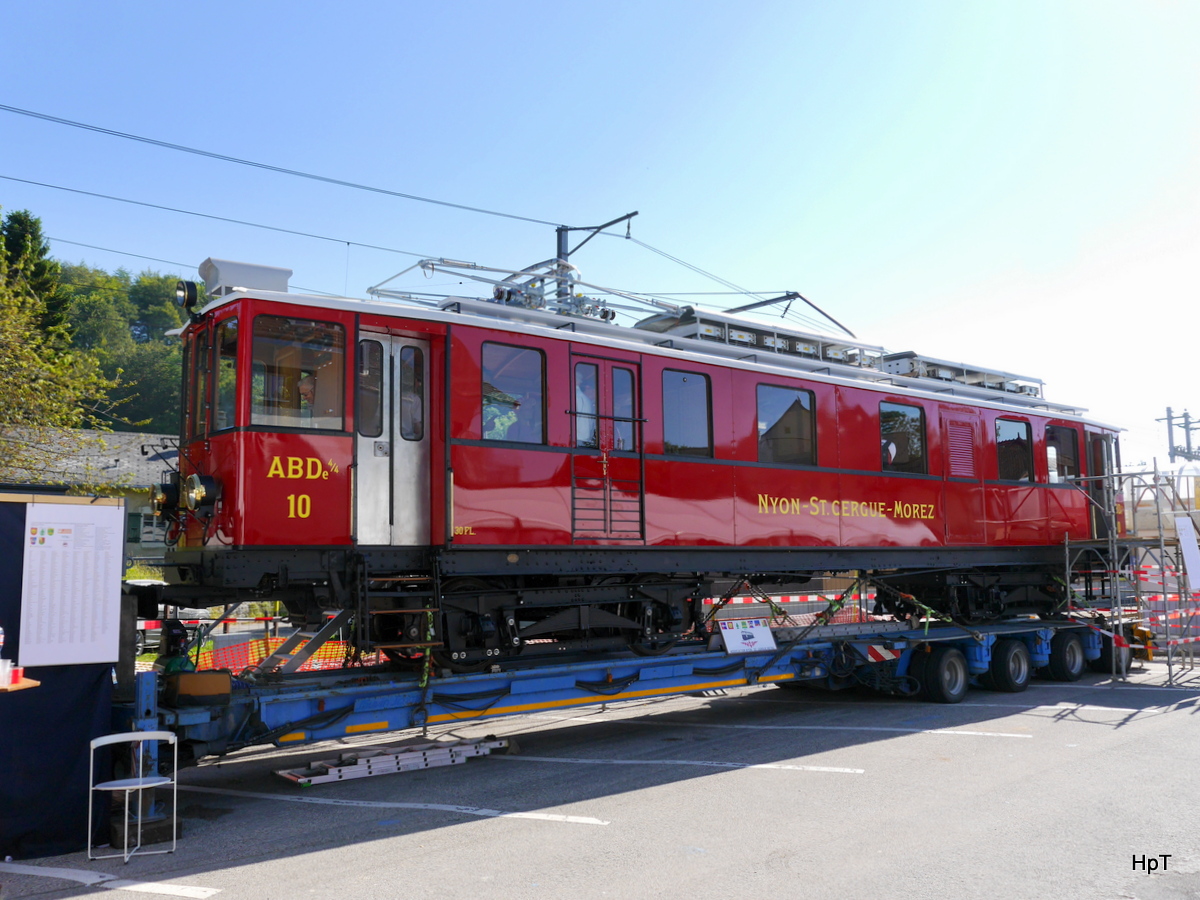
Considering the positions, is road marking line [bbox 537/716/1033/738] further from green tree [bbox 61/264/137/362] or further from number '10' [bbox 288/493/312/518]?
green tree [bbox 61/264/137/362]

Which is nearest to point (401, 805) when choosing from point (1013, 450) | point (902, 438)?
point (902, 438)

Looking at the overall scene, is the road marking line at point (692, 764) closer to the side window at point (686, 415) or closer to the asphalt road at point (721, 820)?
the asphalt road at point (721, 820)

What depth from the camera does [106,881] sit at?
5.39 meters

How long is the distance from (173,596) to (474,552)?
247 cm

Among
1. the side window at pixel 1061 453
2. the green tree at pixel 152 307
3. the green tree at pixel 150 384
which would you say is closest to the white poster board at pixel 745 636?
the side window at pixel 1061 453

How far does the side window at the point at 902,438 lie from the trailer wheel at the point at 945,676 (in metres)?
2.37

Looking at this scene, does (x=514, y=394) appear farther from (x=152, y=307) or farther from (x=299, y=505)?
(x=152, y=307)

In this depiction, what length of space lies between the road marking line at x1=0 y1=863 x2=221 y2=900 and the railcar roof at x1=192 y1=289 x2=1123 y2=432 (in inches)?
164

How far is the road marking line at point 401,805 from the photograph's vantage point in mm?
6641

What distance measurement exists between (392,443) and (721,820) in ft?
13.0

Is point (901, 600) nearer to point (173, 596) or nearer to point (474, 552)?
point (474, 552)

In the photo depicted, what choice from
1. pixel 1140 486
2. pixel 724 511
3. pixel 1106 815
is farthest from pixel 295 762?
pixel 1140 486

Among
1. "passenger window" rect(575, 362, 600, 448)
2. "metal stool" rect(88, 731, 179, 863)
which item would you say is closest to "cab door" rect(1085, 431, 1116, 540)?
Result: "passenger window" rect(575, 362, 600, 448)

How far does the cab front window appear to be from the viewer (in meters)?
7.38
